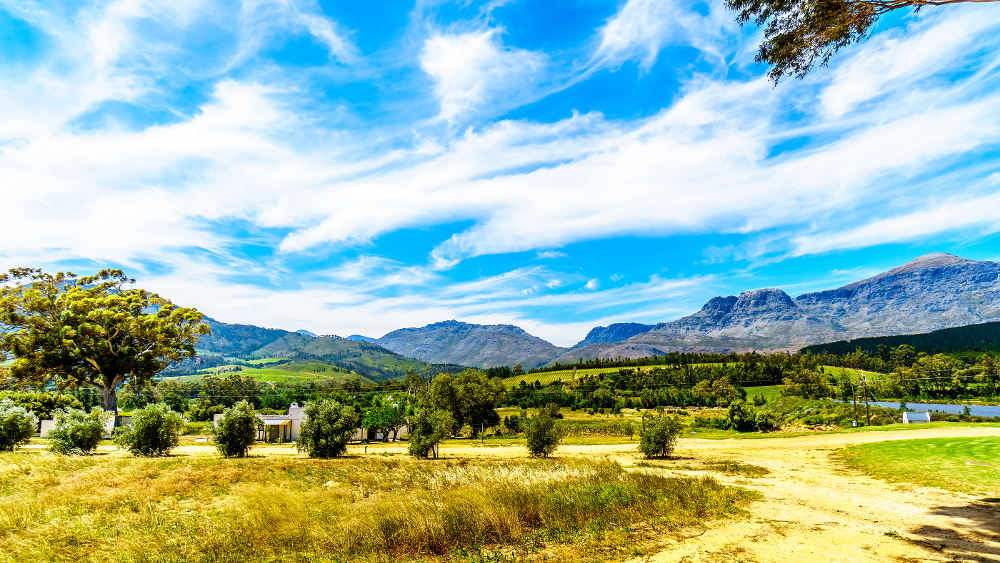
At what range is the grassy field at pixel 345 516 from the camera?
884cm

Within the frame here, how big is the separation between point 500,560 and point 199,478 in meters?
14.7

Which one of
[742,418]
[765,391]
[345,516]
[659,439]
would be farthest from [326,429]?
[765,391]

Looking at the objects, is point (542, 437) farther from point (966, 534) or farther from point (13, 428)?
point (13, 428)

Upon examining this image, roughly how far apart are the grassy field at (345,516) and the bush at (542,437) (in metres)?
15.1

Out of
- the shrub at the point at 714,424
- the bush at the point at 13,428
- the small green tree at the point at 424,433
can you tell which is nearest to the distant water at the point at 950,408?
the shrub at the point at 714,424

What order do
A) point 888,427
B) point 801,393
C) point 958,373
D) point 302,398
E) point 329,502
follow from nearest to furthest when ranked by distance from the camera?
point 329,502 < point 888,427 < point 801,393 < point 958,373 < point 302,398

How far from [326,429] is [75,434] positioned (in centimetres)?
1381

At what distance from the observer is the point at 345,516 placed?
416 inches

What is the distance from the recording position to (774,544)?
9.49 meters

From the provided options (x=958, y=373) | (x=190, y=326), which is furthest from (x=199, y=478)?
(x=958, y=373)

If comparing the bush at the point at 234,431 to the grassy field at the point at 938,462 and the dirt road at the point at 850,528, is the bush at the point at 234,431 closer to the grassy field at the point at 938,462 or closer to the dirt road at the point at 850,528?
the dirt road at the point at 850,528

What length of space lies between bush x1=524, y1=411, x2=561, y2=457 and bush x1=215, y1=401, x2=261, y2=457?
18846mm

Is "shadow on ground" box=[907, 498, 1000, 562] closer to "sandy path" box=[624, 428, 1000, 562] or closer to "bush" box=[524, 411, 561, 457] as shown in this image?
"sandy path" box=[624, 428, 1000, 562]

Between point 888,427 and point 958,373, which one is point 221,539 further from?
point 958,373
